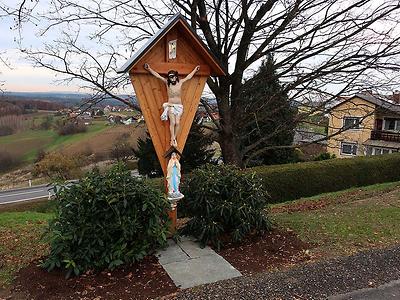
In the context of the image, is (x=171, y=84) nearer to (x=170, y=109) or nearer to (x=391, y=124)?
(x=170, y=109)

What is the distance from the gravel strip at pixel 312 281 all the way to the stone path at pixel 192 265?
0.63 feet

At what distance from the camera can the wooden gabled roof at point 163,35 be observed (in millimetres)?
4668

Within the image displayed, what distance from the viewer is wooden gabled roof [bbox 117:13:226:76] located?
467 centimetres

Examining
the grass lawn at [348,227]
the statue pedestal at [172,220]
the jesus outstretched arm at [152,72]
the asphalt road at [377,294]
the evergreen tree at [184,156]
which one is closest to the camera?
the asphalt road at [377,294]

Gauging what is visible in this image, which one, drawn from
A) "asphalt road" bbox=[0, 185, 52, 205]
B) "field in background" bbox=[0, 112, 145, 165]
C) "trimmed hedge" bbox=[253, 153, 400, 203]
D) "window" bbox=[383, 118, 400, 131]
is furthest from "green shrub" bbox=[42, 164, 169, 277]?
A: "window" bbox=[383, 118, 400, 131]

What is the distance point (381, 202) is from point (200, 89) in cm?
535

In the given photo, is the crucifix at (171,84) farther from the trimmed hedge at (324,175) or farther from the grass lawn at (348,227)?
the trimmed hedge at (324,175)

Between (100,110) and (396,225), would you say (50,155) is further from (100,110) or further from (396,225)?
(396,225)

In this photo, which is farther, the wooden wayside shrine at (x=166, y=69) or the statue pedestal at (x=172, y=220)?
the statue pedestal at (x=172, y=220)

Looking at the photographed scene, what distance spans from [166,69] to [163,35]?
19.3 inches

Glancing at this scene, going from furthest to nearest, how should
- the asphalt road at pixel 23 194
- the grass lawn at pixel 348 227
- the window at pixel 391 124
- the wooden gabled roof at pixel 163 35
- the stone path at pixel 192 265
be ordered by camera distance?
the asphalt road at pixel 23 194 < the window at pixel 391 124 < the grass lawn at pixel 348 227 < the wooden gabled roof at pixel 163 35 < the stone path at pixel 192 265

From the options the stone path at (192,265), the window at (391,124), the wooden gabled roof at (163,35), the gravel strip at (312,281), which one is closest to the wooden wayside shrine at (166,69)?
the wooden gabled roof at (163,35)

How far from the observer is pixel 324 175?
13852 mm

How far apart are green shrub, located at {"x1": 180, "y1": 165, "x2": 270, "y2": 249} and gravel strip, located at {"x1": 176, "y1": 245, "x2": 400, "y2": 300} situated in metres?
1.13
